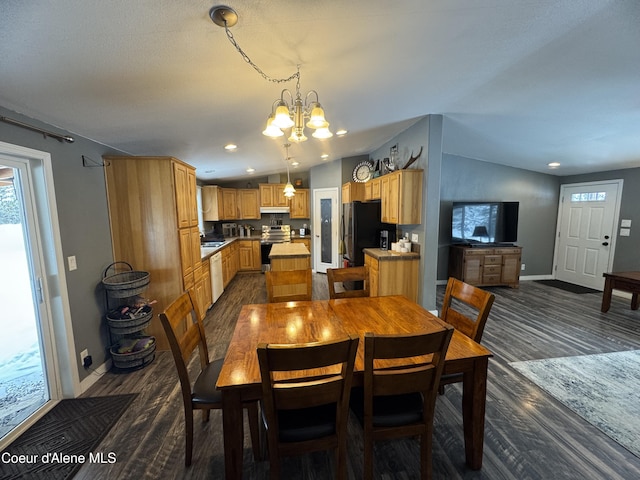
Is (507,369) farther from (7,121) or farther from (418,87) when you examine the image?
(7,121)

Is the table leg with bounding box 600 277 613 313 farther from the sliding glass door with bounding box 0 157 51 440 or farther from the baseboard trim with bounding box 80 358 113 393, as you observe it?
the sliding glass door with bounding box 0 157 51 440

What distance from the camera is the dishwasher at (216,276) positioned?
442 centimetres

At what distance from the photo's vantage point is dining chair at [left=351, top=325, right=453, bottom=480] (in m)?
1.20

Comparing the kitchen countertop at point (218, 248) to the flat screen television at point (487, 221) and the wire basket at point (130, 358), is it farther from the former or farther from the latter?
the flat screen television at point (487, 221)

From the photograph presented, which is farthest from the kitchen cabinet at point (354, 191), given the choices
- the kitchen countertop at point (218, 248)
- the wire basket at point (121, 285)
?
the wire basket at point (121, 285)

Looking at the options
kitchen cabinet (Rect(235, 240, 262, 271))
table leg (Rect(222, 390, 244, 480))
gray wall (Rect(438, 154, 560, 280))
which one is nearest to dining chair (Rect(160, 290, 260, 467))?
table leg (Rect(222, 390, 244, 480))

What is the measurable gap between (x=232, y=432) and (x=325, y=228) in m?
5.44

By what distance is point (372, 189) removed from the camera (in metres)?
4.91

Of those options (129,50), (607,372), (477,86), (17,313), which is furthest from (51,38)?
(607,372)

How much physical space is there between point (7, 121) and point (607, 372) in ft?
17.2

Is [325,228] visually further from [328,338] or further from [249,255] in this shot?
[328,338]

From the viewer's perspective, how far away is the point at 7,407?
2.10 meters

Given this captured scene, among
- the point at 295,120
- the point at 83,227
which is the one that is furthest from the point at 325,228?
the point at 295,120

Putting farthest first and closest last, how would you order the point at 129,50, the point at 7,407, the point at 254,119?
1. the point at 254,119
2. the point at 7,407
3. the point at 129,50
